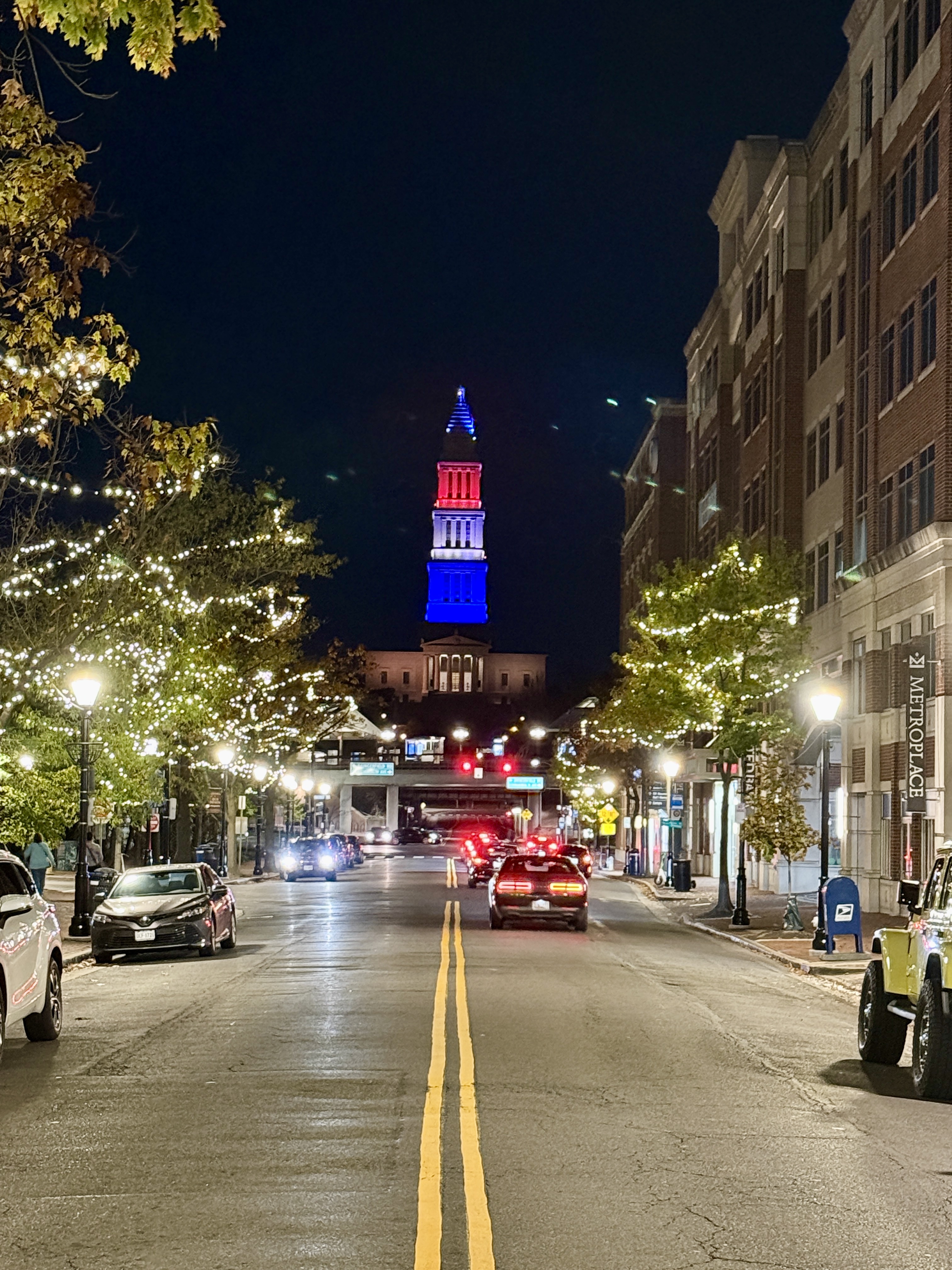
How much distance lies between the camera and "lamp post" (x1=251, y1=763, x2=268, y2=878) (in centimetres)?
6625

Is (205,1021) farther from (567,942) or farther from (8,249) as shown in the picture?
(567,942)

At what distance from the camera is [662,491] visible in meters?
87.5

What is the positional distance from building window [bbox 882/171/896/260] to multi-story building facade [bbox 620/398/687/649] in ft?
135

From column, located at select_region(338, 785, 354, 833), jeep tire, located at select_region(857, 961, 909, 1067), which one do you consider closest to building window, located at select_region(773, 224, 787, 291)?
jeep tire, located at select_region(857, 961, 909, 1067)

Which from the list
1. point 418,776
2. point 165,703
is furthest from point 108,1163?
point 418,776

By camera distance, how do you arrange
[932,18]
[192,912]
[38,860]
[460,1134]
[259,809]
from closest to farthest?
[460,1134] < [192,912] < [932,18] < [38,860] < [259,809]

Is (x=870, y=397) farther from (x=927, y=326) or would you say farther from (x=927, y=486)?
(x=927, y=486)

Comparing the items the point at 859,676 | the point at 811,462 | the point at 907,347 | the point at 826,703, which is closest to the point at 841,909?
the point at 826,703

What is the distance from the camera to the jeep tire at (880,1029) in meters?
14.5

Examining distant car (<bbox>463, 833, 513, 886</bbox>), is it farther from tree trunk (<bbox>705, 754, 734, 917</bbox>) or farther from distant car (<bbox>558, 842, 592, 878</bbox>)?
tree trunk (<bbox>705, 754, 734, 917</bbox>)

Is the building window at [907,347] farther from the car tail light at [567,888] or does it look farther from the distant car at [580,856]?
the distant car at [580,856]

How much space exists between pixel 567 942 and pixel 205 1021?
13.5 metres

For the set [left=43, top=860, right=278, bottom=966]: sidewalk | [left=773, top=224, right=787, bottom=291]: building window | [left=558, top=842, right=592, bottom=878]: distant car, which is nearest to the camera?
[left=43, top=860, right=278, bottom=966]: sidewalk

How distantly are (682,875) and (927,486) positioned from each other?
23.1 metres
